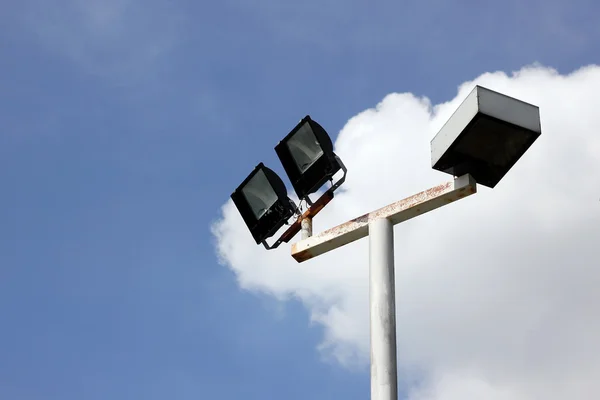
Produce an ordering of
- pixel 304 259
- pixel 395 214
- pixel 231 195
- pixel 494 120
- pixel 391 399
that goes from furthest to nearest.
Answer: pixel 231 195, pixel 304 259, pixel 395 214, pixel 494 120, pixel 391 399

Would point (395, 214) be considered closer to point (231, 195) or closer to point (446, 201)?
point (446, 201)

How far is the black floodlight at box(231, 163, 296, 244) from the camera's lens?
6598 millimetres

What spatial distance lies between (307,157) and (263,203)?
1.56 feet

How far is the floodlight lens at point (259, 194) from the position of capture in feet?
22.0

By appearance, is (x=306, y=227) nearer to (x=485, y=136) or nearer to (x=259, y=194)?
(x=259, y=194)

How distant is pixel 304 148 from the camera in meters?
6.54

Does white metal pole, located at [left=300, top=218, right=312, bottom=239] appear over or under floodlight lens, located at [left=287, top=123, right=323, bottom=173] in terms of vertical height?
under

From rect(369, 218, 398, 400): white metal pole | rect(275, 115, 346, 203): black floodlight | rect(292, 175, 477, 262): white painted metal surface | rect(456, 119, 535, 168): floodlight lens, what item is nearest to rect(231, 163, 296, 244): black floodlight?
rect(275, 115, 346, 203): black floodlight

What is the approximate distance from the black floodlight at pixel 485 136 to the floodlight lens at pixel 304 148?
0.91 meters

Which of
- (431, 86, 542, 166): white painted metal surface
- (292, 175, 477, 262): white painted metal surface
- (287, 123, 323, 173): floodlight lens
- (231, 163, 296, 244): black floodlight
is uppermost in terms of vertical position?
(287, 123, 323, 173): floodlight lens

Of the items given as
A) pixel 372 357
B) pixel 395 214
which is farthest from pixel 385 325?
pixel 395 214

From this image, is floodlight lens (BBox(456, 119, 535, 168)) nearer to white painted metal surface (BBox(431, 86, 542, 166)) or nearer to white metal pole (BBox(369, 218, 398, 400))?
white painted metal surface (BBox(431, 86, 542, 166))

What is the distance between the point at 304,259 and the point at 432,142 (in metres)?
1.16

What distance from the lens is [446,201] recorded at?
5.79m
